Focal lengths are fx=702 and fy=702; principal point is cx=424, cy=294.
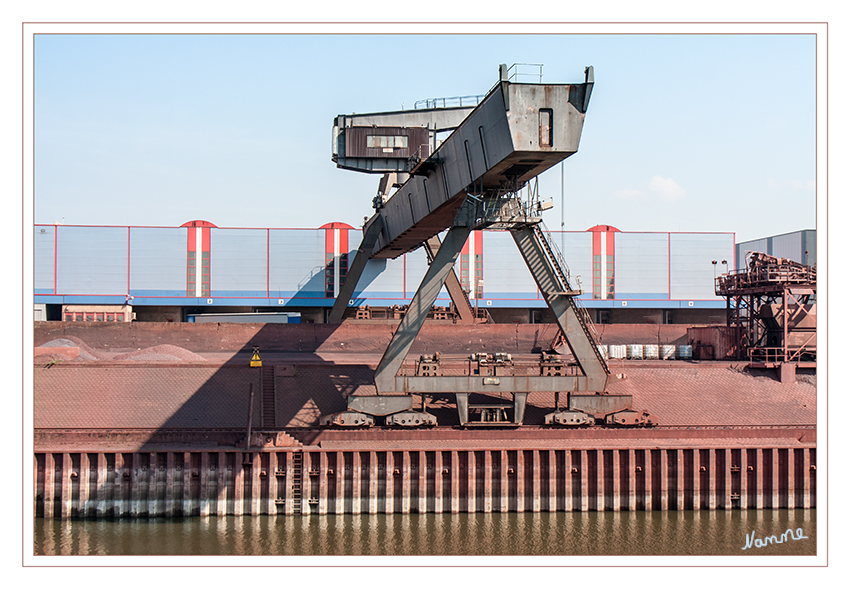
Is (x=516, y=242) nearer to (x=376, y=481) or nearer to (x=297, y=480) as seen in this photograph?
(x=376, y=481)

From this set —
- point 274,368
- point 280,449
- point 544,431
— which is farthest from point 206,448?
point 544,431

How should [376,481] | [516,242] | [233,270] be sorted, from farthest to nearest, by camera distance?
[233,270]
[516,242]
[376,481]

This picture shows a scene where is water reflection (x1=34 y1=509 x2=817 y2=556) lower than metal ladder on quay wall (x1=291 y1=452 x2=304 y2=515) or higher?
lower

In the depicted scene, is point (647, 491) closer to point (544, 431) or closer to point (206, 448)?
point (544, 431)

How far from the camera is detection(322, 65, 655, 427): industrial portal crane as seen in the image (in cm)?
1827

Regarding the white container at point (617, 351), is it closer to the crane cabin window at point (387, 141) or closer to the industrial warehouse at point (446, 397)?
the industrial warehouse at point (446, 397)

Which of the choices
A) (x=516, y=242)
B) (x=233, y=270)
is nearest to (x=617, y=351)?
(x=516, y=242)

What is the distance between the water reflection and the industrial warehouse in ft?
1.78

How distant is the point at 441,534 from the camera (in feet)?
64.9

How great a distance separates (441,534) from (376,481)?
2.70 m

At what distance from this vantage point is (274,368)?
26.9m

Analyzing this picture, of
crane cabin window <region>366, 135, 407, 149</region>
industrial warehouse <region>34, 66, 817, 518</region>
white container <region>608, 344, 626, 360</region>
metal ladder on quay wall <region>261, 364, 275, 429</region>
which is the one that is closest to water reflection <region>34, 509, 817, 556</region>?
industrial warehouse <region>34, 66, 817, 518</region>

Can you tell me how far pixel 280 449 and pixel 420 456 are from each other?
4.24m

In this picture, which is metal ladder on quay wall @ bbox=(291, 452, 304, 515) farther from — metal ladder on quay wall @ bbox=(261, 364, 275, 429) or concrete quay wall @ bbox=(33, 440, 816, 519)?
metal ladder on quay wall @ bbox=(261, 364, 275, 429)
